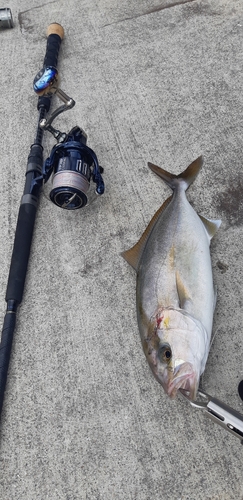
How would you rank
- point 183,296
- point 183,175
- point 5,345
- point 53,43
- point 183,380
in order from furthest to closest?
point 53,43
point 183,175
point 5,345
point 183,296
point 183,380

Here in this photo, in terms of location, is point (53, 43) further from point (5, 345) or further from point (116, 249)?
point (5, 345)

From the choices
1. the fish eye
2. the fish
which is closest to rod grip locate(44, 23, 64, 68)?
the fish

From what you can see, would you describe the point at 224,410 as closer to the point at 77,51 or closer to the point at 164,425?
the point at 164,425

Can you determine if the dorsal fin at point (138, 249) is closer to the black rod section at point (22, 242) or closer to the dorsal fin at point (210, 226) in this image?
the dorsal fin at point (210, 226)

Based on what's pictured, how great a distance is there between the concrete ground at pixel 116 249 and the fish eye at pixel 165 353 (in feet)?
1.29

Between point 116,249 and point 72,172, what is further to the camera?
Result: point 116,249

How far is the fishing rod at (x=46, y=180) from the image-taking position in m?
2.36

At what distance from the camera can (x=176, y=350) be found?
5.88 feet

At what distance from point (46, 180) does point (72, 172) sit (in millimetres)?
260

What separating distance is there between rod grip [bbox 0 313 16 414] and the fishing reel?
729 millimetres

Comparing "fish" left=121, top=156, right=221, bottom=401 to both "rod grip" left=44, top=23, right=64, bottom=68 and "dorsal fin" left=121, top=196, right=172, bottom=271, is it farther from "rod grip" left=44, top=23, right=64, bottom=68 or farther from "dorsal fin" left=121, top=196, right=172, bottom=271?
"rod grip" left=44, top=23, right=64, bottom=68

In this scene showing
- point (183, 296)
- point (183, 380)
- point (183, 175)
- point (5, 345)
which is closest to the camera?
point (183, 380)

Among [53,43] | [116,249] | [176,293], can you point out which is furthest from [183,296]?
[53,43]

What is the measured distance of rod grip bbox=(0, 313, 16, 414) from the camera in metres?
2.20
